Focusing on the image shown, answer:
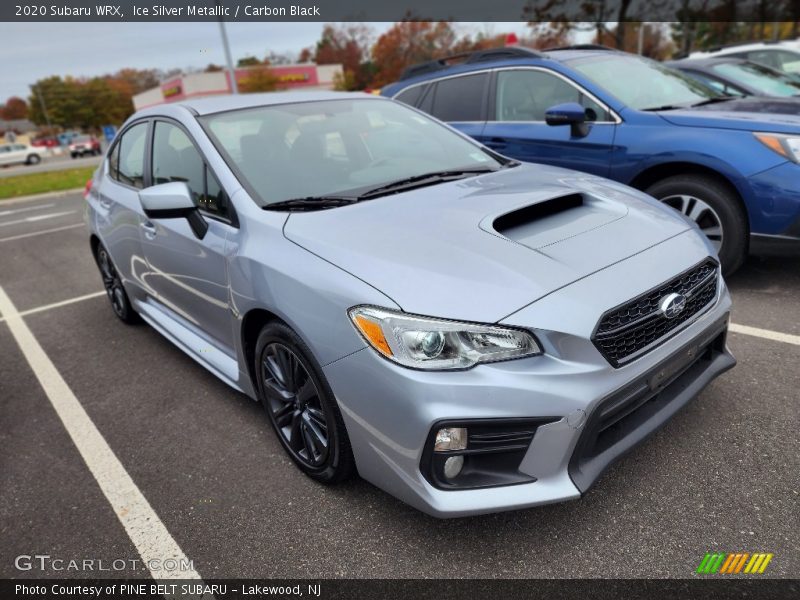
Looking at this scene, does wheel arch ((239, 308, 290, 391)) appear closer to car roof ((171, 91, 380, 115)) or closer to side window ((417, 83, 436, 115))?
car roof ((171, 91, 380, 115))

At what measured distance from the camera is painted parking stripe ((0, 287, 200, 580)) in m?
2.27

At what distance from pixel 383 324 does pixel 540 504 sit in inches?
30.9

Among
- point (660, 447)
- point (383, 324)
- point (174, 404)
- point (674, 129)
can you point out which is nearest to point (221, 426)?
point (174, 404)

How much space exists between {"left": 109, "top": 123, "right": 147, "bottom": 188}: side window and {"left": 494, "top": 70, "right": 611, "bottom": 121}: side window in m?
2.96

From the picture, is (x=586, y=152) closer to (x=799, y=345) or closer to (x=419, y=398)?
(x=799, y=345)

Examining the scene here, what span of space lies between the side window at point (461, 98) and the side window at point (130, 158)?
2.80 m

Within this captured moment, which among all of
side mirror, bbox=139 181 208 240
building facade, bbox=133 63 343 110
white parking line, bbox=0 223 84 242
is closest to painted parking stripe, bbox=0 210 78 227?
white parking line, bbox=0 223 84 242

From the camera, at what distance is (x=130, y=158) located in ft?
13.4

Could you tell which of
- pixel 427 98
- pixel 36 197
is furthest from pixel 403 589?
pixel 36 197

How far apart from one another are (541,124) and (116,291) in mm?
3704

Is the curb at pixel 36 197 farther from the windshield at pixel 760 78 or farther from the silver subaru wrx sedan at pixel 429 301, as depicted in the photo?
the windshield at pixel 760 78

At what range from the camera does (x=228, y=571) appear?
7.06 ft

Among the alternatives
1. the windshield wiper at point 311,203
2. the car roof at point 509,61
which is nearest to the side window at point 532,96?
the car roof at point 509,61

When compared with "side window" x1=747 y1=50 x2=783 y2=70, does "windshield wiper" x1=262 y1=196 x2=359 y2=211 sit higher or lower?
higher
